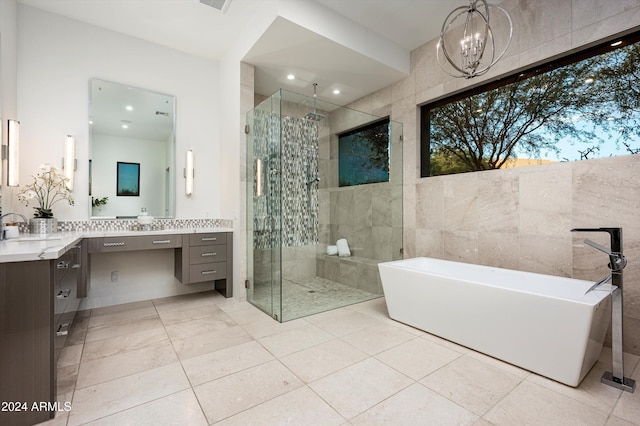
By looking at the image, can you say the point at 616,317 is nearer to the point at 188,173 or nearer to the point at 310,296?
the point at 310,296

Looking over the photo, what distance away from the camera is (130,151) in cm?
341

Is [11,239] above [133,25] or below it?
below

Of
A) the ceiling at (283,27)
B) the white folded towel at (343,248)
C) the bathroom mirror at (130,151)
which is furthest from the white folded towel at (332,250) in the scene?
the ceiling at (283,27)

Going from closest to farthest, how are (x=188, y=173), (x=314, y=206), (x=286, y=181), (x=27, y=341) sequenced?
1. (x=27, y=341)
2. (x=286, y=181)
3. (x=188, y=173)
4. (x=314, y=206)

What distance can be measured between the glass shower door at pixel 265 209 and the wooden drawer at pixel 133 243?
0.85 m

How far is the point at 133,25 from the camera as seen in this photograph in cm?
321

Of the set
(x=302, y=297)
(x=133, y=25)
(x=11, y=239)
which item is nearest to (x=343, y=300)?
(x=302, y=297)

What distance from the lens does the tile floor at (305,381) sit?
1.55 metres

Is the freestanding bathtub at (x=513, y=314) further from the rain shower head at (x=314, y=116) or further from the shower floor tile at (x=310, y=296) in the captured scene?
the rain shower head at (x=314, y=116)

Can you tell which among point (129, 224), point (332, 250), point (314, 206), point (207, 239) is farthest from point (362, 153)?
point (129, 224)

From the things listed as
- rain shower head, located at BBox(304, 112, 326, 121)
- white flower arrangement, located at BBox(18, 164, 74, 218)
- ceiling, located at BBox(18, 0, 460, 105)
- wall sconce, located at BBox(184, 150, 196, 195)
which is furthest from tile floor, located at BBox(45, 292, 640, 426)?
ceiling, located at BBox(18, 0, 460, 105)

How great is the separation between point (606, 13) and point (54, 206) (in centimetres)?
525

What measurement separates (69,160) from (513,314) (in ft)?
14.0

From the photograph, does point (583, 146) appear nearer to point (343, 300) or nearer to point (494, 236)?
point (494, 236)
